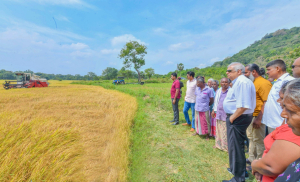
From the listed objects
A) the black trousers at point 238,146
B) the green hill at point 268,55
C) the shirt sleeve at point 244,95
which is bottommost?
the black trousers at point 238,146

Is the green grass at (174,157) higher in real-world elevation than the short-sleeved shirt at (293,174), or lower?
lower

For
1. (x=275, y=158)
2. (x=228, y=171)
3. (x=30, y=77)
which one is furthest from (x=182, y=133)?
(x=30, y=77)

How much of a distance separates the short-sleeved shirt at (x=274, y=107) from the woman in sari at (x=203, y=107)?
1314mm

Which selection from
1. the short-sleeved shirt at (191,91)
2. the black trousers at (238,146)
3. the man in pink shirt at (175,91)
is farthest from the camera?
the man in pink shirt at (175,91)

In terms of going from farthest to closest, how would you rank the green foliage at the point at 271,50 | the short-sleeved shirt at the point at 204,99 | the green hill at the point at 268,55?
the green foliage at the point at 271,50
the green hill at the point at 268,55
the short-sleeved shirt at the point at 204,99

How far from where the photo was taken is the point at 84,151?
291 centimetres

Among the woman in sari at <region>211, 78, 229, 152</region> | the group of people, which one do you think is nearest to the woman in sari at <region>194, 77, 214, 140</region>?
the group of people

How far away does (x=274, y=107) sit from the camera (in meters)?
2.05

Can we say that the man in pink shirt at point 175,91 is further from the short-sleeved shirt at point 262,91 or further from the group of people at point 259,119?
the short-sleeved shirt at point 262,91

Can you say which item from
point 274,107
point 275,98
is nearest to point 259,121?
point 274,107

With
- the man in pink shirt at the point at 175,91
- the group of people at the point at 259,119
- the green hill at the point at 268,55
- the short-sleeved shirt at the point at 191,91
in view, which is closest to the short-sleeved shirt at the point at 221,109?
the group of people at the point at 259,119

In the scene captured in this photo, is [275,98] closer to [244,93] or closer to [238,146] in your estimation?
[244,93]

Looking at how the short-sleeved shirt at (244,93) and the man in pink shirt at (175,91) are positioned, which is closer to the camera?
the short-sleeved shirt at (244,93)

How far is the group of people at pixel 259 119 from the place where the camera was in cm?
77
